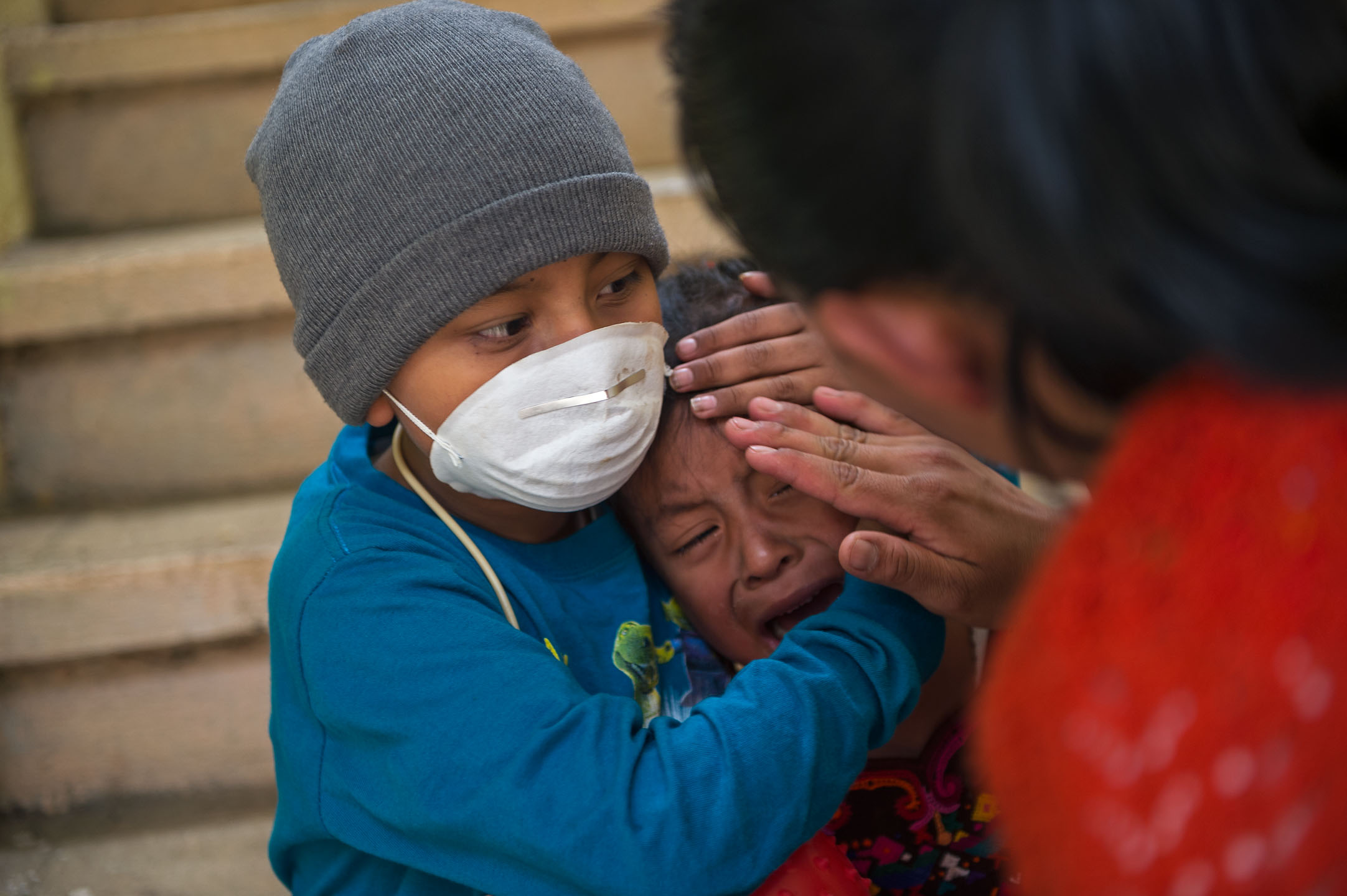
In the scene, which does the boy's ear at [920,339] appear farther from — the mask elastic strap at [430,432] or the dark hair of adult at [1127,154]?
the mask elastic strap at [430,432]

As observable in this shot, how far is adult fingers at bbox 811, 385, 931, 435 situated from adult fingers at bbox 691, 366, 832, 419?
3 cm

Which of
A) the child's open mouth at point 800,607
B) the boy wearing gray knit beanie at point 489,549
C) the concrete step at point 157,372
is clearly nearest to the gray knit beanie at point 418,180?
the boy wearing gray knit beanie at point 489,549

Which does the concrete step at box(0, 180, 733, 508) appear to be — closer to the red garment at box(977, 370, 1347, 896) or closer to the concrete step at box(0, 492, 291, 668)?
the concrete step at box(0, 492, 291, 668)

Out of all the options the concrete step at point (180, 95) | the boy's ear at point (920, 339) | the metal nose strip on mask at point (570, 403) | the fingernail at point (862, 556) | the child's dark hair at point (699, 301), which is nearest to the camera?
the boy's ear at point (920, 339)

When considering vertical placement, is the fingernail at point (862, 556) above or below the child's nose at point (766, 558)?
above

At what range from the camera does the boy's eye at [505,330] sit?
1.10 meters

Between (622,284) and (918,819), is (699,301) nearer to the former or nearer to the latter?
(622,284)

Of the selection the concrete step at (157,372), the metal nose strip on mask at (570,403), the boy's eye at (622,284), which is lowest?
the concrete step at (157,372)

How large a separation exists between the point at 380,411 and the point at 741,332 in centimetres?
43

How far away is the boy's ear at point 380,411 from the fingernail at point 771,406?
0.41 metres

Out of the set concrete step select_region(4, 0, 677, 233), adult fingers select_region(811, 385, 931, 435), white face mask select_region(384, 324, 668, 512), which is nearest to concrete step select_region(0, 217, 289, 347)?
concrete step select_region(4, 0, 677, 233)

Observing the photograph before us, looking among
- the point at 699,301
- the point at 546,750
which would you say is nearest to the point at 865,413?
the point at 699,301

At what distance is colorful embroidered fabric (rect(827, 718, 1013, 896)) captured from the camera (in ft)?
4.10

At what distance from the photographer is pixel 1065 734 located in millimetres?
513
